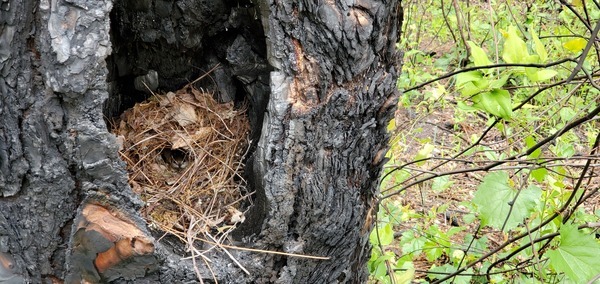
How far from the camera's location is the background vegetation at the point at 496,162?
5.25ft

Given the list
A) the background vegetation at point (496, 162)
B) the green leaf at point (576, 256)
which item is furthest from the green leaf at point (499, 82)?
the green leaf at point (576, 256)

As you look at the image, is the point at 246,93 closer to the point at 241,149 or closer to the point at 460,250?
the point at 241,149

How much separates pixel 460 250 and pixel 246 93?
1.23 meters

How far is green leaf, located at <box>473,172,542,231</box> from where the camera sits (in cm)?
170

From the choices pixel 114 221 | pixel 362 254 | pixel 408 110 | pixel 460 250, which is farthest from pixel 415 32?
pixel 114 221

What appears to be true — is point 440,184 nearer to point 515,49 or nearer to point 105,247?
point 515,49

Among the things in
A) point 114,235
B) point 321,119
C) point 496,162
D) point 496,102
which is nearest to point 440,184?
point 496,162

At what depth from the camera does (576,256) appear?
153 centimetres

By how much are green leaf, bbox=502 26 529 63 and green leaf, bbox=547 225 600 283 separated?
499 mm

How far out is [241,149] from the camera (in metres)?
1.79

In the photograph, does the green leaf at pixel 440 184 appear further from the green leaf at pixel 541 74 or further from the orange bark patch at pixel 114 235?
the orange bark patch at pixel 114 235

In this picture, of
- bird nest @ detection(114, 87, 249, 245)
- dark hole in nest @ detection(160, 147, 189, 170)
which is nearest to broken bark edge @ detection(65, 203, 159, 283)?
bird nest @ detection(114, 87, 249, 245)

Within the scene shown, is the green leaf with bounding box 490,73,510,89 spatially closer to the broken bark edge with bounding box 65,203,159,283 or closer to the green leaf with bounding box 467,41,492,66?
the green leaf with bounding box 467,41,492,66

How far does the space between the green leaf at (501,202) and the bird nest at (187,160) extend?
0.74 metres
